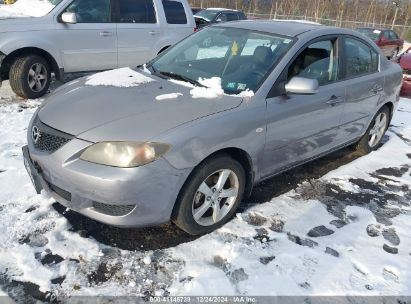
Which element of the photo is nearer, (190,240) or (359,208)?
(190,240)

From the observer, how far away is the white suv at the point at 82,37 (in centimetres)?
599

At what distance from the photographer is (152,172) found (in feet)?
8.61

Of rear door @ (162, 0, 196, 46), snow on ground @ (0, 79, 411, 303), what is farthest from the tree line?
snow on ground @ (0, 79, 411, 303)

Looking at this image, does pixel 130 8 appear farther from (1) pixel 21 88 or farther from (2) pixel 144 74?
(2) pixel 144 74

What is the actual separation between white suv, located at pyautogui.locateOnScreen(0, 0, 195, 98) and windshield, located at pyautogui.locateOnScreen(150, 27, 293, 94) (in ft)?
9.46


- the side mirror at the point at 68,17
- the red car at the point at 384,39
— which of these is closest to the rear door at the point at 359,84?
the side mirror at the point at 68,17

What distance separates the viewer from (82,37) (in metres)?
6.57

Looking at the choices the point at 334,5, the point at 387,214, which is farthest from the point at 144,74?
the point at 334,5

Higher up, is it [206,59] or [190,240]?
[206,59]

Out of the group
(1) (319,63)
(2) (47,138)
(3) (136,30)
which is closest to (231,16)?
(3) (136,30)

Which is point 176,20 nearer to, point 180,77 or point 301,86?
point 180,77

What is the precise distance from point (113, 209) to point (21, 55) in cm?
437

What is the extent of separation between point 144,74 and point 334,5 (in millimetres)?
35582

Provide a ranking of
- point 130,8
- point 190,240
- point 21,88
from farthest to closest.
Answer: point 130,8
point 21,88
point 190,240
